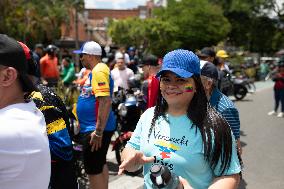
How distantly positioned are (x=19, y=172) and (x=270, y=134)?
849 centimetres

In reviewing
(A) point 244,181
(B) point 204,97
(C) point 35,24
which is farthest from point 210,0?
(B) point 204,97

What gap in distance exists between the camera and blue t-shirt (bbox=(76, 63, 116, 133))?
4.15 metres

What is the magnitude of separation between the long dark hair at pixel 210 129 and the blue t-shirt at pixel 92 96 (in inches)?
79.3

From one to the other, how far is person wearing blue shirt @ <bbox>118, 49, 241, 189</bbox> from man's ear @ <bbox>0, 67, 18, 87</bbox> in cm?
62

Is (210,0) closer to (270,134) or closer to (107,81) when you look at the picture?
(270,134)

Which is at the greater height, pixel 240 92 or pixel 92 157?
pixel 92 157

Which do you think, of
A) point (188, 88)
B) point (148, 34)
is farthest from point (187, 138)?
point (148, 34)

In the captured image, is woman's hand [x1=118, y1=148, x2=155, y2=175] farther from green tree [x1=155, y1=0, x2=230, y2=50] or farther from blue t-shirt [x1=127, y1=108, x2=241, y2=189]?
green tree [x1=155, y1=0, x2=230, y2=50]

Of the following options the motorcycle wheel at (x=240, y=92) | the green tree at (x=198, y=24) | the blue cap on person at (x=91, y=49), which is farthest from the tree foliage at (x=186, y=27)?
the blue cap on person at (x=91, y=49)

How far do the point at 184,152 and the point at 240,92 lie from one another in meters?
13.9

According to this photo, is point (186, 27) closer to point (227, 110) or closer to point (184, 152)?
point (227, 110)

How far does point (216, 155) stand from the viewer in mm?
1964

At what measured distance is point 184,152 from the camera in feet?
6.61

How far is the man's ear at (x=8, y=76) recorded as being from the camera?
5.45 ft
